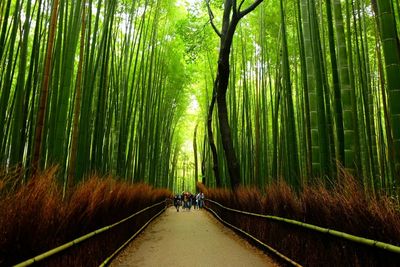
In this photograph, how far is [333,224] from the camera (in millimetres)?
2398

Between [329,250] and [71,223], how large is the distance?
6.24 ft

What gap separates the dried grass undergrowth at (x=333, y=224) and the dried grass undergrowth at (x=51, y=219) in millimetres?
1829

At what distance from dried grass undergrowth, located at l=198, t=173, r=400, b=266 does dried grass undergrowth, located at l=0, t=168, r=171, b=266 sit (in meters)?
1.83

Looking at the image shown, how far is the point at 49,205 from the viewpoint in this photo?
2.09 meters

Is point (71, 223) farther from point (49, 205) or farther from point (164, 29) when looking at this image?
point (164, 29)

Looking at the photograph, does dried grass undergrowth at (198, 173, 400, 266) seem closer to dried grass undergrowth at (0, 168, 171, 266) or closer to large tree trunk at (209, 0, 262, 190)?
dried grass undergrowth at (0, 168, 171, 266)

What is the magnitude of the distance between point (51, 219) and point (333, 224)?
6.33 feet

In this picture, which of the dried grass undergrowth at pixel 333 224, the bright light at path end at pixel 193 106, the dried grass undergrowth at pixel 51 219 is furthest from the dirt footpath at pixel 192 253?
the bright light at path end at pixel 193 106

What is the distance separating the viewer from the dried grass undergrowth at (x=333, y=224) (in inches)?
70.7

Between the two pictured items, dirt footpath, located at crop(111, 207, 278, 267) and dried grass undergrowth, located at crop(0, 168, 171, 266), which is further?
dirt footpath, located at crop(111, 207, 278, 267)

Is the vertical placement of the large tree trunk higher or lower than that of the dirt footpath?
higher

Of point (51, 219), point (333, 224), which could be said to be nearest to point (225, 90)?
point (333, 224)

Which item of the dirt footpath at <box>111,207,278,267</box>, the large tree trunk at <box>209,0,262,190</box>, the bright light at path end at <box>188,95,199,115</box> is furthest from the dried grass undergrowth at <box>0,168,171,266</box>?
the bright light at path end at <box>188,95,199,115</box>

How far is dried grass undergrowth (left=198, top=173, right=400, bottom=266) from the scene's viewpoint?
1796mm
